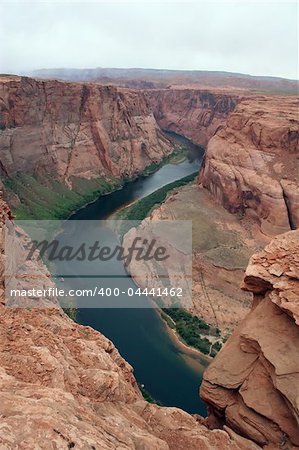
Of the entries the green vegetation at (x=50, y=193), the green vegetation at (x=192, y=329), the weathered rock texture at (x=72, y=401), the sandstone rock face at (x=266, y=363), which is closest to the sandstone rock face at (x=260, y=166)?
the green vegetation at (x=192, y=329)

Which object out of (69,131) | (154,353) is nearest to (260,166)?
(154,353)

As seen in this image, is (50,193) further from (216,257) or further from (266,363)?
(266,363)

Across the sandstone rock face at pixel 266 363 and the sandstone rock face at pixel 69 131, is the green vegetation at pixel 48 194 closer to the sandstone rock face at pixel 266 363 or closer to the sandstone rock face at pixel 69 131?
the sandstone rock face at pixel 69 131

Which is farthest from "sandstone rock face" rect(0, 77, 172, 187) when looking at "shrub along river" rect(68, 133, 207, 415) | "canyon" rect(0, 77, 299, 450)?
"shrub along river" rect(68, 133, 207, 415)

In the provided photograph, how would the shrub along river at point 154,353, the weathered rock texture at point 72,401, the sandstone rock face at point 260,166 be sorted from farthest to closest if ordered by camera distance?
the sandstone rock face at point 260,166 < the shrub along river at point 154,353 < the weathered rock texture at point 72,401

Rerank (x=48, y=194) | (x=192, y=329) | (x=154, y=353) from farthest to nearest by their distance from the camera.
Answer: (x=48, y=194) → (x=192, y=329) → (x=154, y=353)

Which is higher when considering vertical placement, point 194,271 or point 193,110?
point 193,110
